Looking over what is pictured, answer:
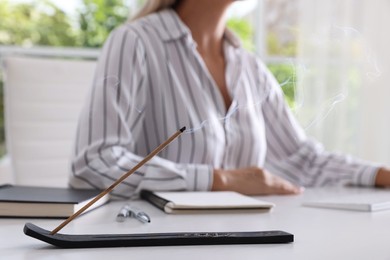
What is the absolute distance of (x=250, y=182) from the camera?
4.48 ft

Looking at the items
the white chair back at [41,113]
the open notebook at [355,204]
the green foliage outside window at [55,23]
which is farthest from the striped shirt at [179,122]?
the green foliage outside window at [55,23]

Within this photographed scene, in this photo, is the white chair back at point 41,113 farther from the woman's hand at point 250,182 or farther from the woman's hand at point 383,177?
the woman's hand at point 383,177

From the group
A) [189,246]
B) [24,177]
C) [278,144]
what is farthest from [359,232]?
[24,177]

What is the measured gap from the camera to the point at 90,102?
140cm

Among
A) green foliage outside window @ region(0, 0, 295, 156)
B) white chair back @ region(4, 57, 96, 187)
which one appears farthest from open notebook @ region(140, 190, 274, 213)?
green foliage outside window @ region(0, 0, 295, 156)

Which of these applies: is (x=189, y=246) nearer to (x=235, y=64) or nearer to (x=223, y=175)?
(x=223, y=175)

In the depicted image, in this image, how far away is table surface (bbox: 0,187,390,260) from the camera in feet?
2.20

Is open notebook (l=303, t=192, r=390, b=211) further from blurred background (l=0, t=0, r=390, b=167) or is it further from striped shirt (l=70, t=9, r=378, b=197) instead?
blurred background (l=0, t=0, r=390, b=167)

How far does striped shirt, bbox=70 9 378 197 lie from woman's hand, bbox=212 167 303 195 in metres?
0.03

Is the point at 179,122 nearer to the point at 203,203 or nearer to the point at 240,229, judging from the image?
the point at 203,203

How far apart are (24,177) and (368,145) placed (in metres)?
2.39

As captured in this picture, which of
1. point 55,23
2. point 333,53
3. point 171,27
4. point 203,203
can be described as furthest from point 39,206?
point 333,53

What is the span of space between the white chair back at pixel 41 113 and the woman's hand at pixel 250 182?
0.84m

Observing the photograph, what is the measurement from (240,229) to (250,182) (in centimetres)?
51
